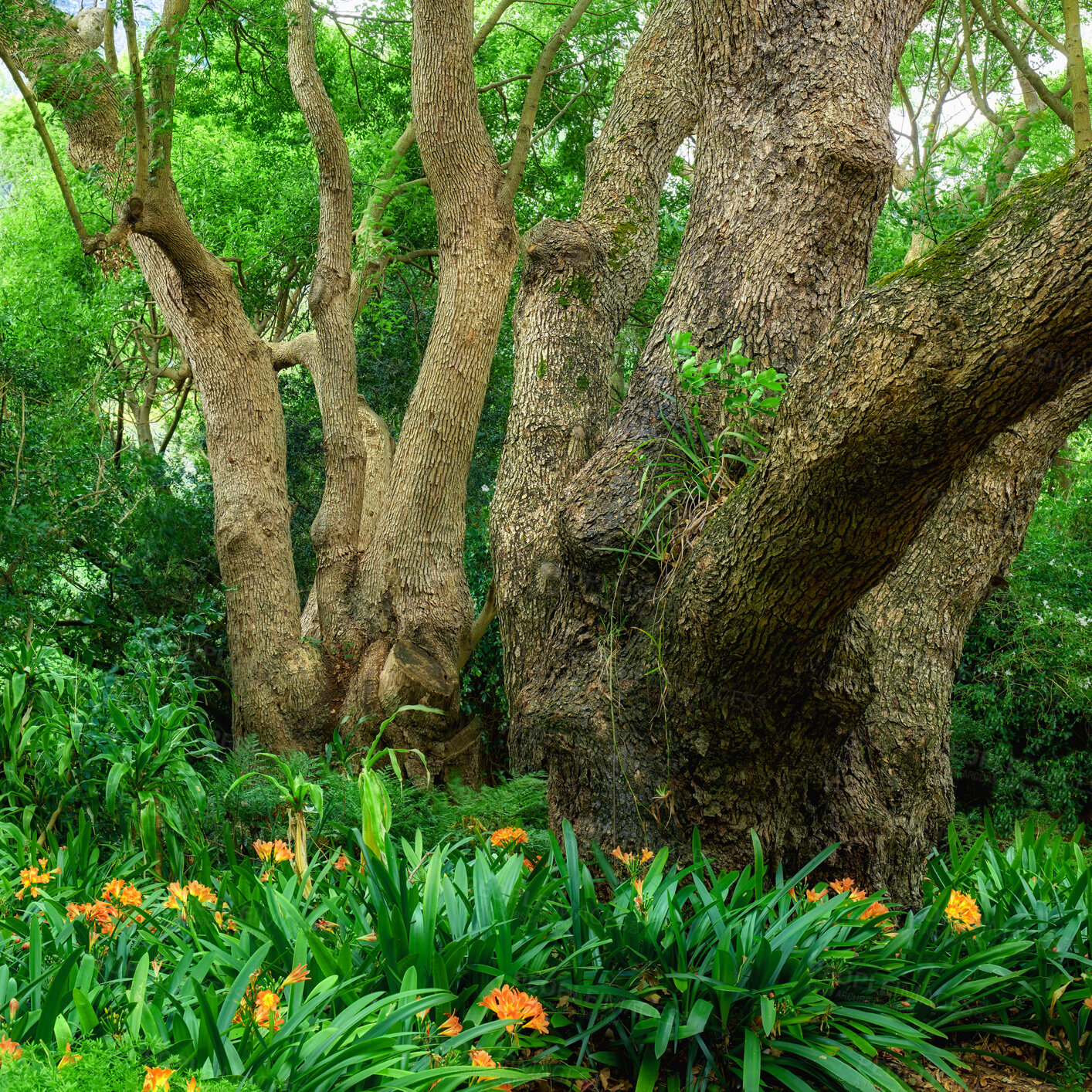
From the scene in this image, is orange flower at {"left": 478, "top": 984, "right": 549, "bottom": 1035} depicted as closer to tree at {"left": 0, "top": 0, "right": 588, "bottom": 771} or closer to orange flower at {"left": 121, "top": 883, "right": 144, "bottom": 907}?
orange flower at {"left": 121, "top": 883, "right": 144, "bottom": 907}


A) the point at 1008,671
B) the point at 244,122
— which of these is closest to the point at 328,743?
the point at 1008,671

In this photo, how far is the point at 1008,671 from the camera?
24.1 ft

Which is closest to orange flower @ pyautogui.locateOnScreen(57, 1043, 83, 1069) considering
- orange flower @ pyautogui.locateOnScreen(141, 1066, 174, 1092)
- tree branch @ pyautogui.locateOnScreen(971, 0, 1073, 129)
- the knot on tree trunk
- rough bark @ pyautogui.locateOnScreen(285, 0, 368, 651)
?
orange flower @ pyautogui.locateOnScreen(141, 1066, 174, 1092)

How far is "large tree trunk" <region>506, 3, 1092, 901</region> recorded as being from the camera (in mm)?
2682

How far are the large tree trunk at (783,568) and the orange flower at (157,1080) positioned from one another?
1882 mm

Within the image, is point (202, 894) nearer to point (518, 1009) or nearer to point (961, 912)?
point (518, 1009)

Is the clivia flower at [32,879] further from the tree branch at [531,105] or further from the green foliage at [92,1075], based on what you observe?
the tree branch at [531,105]

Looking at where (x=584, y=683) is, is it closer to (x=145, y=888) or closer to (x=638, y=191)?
(x=145, y=888)

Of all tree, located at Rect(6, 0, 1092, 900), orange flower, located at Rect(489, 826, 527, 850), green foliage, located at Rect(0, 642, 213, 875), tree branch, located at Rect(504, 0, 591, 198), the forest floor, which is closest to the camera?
tree, located at Rect(6, 0, 1092, 900)

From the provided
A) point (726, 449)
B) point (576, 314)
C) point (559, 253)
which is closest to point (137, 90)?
point (559, 253)

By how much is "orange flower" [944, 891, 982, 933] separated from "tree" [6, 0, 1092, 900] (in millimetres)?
460

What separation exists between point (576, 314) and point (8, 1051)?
3740 mm

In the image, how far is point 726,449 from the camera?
334 cm

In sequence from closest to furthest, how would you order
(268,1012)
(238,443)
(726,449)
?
(268,1012) < (726,449) < (238,443)
